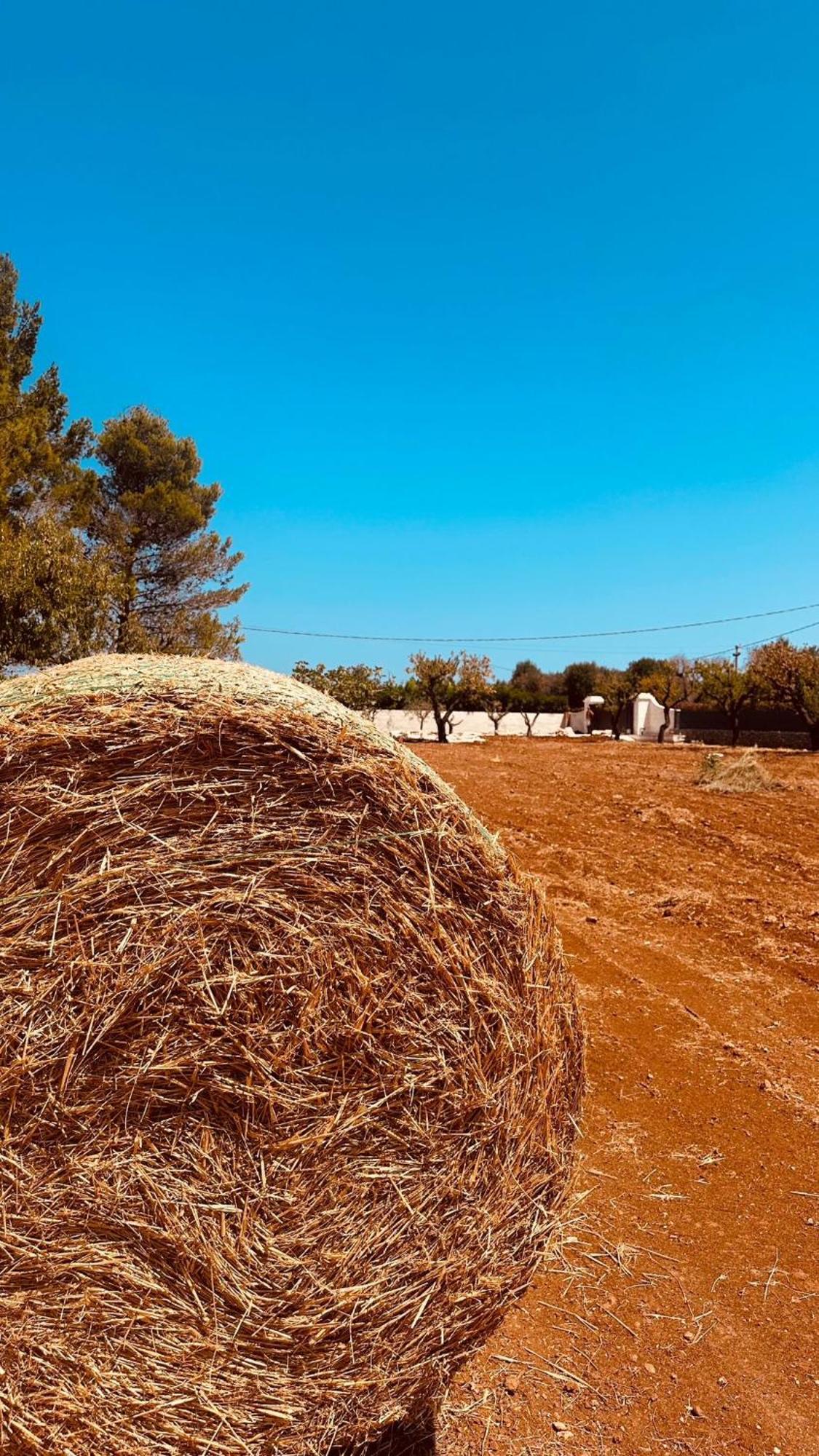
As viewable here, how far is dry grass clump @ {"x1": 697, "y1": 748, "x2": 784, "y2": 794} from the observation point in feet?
46.8

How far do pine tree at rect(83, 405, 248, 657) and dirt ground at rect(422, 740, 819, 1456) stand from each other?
66.1ft

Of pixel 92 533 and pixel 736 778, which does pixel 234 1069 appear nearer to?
pixel 736 778

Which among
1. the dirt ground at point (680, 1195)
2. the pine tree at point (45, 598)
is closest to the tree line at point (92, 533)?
the pine tree at point (45, 598)

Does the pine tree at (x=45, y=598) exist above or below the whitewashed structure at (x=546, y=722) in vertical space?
above

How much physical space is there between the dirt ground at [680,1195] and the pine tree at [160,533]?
2016cm

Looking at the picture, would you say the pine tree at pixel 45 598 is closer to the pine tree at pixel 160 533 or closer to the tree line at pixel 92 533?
the tree line at pixel 92 533

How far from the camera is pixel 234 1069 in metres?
2.52

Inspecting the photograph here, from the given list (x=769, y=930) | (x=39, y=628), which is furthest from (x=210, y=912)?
(x=39, y=628)

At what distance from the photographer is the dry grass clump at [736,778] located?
14.3 m

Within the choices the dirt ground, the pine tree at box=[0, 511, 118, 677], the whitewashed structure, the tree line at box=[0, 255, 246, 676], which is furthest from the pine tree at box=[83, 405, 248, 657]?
the dirt ground

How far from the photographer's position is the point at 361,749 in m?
2.62

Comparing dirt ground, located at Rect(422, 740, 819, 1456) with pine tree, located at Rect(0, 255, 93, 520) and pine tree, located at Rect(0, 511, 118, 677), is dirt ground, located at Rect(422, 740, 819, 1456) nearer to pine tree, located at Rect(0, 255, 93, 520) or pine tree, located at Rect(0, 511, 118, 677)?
pine tree, located at Rect(0, 511, 118, 677)

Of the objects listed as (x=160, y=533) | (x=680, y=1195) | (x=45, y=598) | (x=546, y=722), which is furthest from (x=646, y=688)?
(x=680, y=1195)

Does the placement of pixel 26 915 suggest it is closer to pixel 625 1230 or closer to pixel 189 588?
pixel 625 1230
